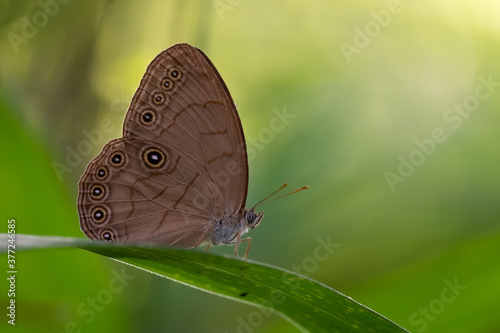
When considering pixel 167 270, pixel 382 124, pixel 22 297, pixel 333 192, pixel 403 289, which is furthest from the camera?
pixel 382 124

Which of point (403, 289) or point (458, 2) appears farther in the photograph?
point (458, 2)

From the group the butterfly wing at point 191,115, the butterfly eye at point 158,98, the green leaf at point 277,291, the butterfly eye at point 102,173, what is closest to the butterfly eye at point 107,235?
the butterfly eye at point 102,173

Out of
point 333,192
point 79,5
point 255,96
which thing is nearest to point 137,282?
point 333,192

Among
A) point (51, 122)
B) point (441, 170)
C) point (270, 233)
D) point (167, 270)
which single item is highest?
point (441, 170)

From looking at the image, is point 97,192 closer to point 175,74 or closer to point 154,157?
point 154,157

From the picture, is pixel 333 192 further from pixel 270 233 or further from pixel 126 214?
pixel 126 214

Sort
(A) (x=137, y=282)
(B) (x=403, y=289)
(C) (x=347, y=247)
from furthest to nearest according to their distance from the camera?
(C) (x=347, y=247), (A) (x=137, y=282), (B) (x=403, y=289)

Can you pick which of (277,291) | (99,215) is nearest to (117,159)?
(99,215)

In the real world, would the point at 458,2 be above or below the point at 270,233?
above
